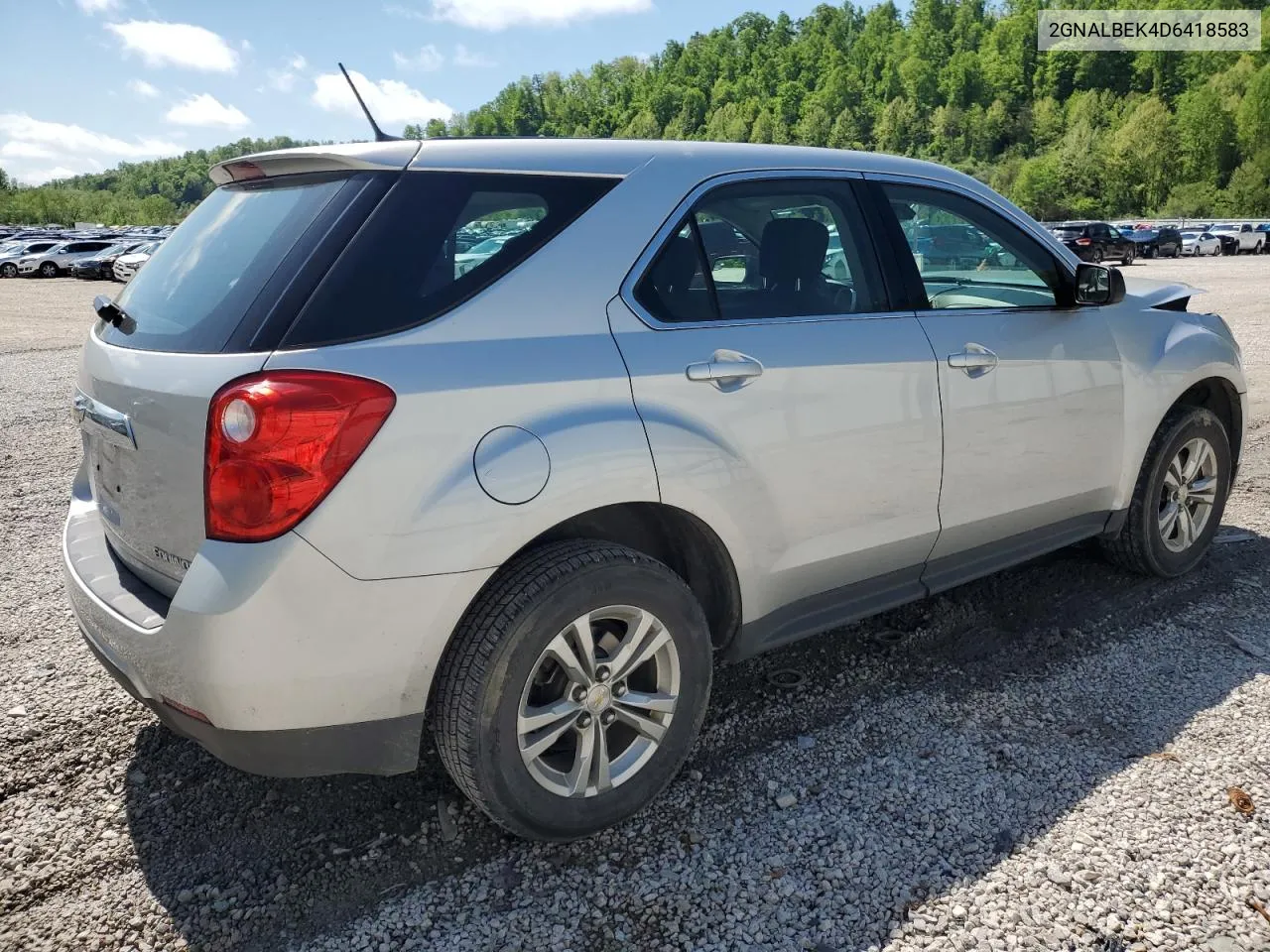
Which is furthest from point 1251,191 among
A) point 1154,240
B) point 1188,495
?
point 1188,495

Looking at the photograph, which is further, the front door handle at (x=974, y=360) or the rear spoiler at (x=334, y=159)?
the front door handle at (x=974, y=360)

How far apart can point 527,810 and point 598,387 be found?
107 centimetres

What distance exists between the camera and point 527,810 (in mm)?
2490

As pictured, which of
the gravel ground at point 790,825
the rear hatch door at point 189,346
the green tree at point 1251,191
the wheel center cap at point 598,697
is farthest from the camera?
the green tree at point 1251,191

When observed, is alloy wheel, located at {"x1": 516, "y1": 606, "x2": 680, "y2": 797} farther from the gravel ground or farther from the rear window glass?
the rear window glass

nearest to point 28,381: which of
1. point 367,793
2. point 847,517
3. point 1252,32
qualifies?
point 367,793

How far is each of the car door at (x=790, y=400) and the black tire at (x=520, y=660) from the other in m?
0.26

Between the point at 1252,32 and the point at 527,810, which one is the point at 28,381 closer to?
the point at 527,810

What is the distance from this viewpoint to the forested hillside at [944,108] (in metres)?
98.1

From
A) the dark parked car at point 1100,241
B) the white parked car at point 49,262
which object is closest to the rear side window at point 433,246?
the dark parked car at point 1100,241

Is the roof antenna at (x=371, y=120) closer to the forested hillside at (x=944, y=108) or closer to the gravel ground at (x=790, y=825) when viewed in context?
the gravel ground at (x=790, y=825)

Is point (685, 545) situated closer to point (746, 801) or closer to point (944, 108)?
point (746, 801)

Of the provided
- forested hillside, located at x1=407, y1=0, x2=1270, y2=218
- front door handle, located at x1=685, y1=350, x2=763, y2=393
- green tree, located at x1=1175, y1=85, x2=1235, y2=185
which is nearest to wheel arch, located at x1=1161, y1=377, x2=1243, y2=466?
front door handle, located at x1=685, y1=350, x2=763, y2=393

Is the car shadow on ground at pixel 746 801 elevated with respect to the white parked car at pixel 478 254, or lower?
lower
